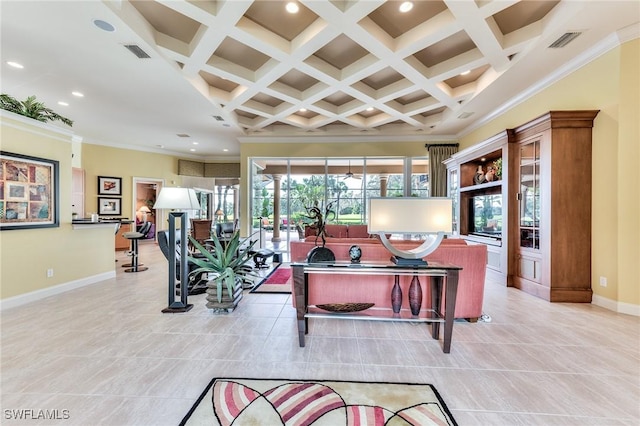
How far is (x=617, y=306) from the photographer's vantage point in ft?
10.3

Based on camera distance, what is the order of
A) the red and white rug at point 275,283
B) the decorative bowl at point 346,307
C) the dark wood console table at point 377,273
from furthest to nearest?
the red and white rug at point 275,283
the decorative bowl at point 346,307
the dark wood console table at point 377,273

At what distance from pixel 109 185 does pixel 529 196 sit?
403 inches

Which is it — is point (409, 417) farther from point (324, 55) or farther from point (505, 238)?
point (324, 55)

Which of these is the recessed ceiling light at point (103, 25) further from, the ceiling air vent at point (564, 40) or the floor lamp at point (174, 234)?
the ceiling air vent at point (564, 40)

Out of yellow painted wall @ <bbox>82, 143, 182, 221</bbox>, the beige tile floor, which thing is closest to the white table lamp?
the beige tile floor

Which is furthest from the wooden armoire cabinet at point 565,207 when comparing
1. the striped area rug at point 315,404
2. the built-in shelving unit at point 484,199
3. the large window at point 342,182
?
the large window at point 342,182

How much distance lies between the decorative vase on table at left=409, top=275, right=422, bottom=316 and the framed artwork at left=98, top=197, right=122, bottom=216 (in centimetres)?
886

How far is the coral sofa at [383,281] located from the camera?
9.25 feet

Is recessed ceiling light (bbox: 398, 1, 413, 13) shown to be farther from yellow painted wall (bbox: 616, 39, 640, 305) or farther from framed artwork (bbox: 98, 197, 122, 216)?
framed artwork (bbox: 98, 197, 122, 216)

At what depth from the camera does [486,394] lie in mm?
1770

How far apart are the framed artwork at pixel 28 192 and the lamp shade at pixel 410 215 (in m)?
4.48

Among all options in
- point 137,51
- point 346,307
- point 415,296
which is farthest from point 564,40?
point 137,51

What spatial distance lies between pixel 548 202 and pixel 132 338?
5.23 metres

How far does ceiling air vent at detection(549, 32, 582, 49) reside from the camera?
3068mm
